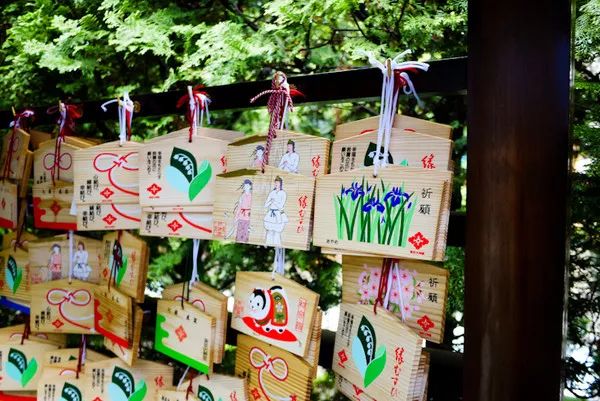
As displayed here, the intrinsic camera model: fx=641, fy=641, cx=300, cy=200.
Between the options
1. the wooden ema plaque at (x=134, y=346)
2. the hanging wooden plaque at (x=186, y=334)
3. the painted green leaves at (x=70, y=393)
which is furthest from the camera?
the painted green leaves at (x=70, y=393)

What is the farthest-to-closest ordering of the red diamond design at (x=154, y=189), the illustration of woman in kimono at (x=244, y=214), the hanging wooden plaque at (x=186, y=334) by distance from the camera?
the red diamond design at (x=154, y=189) < the hanging wooden plaque at (x=186, y=334) < the illustration of woman in kimono at (x=244, y=214)

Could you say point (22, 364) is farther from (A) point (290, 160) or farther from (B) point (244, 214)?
(A) point (290, 160)

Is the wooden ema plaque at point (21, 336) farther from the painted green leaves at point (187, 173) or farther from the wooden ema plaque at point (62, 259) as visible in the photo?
the painted green leaves at point (187, 173)

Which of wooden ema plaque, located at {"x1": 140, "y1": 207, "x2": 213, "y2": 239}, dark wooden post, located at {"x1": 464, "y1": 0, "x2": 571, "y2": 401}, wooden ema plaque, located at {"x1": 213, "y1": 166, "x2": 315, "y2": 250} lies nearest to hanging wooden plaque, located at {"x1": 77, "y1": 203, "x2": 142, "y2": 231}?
wooden ema plaque, located at {"x1": 140, "y1": 207, "x2": 213, "y2": 239}

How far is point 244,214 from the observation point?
76.2 inches

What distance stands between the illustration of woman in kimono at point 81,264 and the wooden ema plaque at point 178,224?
1.81 feet

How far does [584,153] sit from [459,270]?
59 centimetres

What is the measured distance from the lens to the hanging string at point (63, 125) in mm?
2589

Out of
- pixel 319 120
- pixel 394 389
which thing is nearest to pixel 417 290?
pixel 394 389

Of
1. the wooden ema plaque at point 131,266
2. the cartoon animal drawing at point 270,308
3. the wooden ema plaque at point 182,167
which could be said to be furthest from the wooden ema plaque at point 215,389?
the wooden ema plaque at point 182,167

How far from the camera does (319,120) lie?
365cm

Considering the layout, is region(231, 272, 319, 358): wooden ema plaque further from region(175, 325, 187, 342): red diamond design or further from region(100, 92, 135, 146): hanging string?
region(100, 92, 135, 146): hanging string

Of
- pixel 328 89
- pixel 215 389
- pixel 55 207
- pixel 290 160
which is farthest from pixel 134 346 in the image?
pixel 328 89

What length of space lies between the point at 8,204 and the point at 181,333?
1.23 metres
